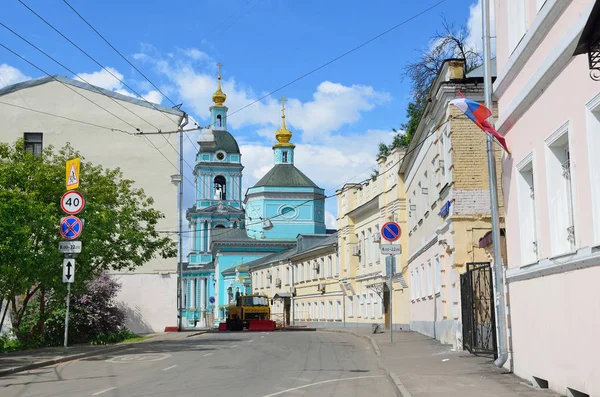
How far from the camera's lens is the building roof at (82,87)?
40062 millimetres

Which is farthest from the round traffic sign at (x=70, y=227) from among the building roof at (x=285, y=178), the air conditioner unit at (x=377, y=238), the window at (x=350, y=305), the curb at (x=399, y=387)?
the building roof at (x=285, y=178)

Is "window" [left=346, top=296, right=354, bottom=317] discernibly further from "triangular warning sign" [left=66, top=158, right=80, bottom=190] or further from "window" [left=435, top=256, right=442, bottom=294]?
"triangular warning sign" [left=66, top=158, right=80, bottom=190]

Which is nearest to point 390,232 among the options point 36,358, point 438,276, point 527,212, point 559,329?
point 438,276

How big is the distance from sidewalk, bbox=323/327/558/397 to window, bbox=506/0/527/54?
5418 millimetres

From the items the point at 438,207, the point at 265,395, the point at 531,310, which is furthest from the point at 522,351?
the point at 438,207

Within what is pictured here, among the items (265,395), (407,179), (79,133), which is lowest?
(265,395)

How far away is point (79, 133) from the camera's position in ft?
132

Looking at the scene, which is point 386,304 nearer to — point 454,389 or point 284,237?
point 454,389

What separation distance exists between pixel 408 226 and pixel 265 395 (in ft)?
84.6

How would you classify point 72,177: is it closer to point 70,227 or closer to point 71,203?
point 71,203

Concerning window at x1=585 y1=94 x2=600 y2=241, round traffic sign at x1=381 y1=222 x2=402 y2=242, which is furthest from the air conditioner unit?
window at x1=585 y1=94 x2=600 y2=241

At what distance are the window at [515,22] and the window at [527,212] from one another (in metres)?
2.02

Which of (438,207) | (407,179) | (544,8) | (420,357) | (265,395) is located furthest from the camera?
(407,179)

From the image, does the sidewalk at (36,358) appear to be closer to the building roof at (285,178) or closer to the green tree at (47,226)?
the green tree at (47,226)
